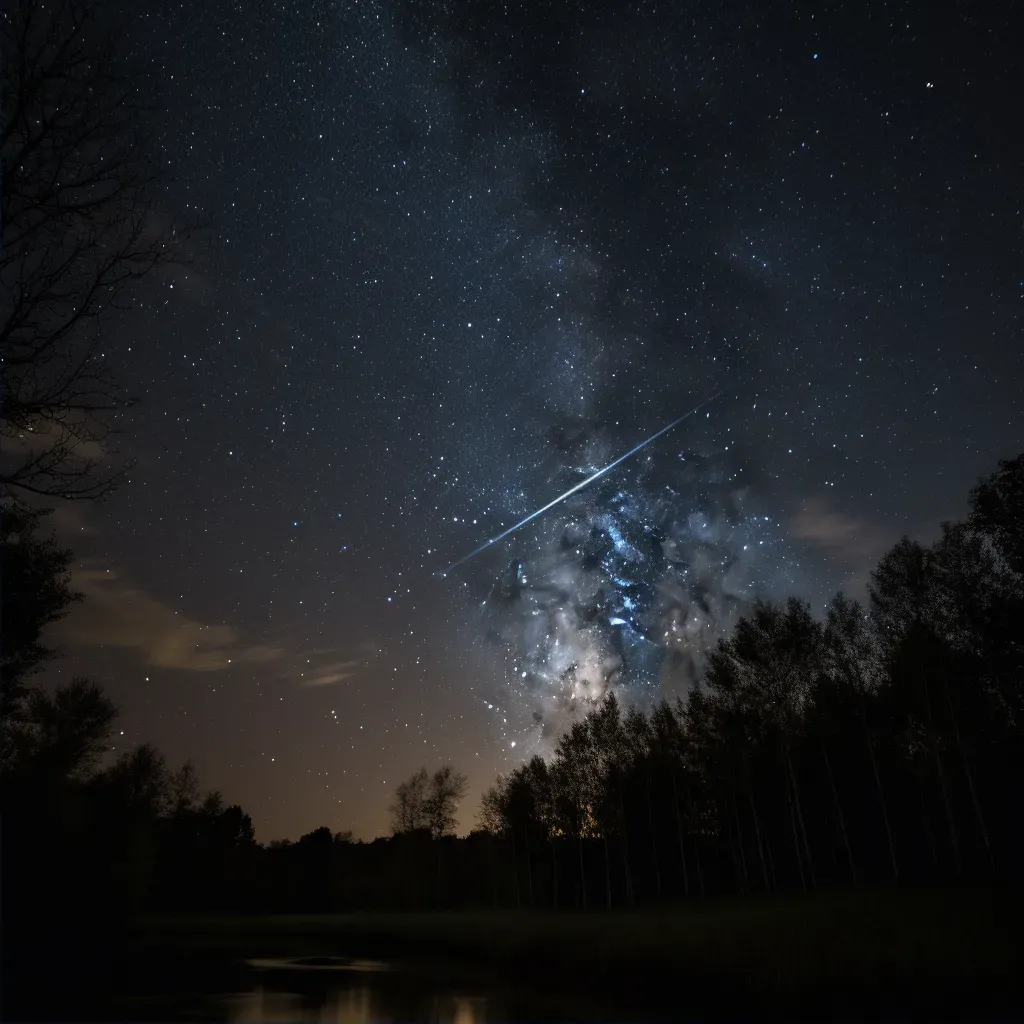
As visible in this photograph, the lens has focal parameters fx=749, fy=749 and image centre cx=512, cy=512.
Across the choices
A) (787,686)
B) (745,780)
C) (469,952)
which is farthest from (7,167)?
(745,780)

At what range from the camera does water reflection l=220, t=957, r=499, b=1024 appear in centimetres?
1852

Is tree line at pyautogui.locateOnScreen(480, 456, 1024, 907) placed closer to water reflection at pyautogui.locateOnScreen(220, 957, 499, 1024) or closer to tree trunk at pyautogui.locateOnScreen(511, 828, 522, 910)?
tree trunk at pyautogui.locateOnScreen(511, 828, 522, 910)

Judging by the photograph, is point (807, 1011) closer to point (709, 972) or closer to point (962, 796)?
point (709, 972)

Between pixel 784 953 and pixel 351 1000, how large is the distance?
1230cm

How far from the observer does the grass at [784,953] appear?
17.4 meters

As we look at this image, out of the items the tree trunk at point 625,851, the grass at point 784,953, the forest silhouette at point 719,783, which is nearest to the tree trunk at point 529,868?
the forest silhouette at point 719,783

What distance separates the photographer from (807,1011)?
1712 centimetres

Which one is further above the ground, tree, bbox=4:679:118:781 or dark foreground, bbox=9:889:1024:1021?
tree, bbox=4:679:118:781

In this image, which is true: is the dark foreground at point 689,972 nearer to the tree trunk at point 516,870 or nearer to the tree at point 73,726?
the tree at point 73,726

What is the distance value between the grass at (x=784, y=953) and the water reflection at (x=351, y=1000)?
139 inches

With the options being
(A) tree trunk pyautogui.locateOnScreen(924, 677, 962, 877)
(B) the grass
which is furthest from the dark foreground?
(A) tree trunk pyautogui.locateOnScreen(924, 677, 962, 877)

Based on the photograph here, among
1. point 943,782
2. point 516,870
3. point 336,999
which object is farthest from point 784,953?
point 516,870

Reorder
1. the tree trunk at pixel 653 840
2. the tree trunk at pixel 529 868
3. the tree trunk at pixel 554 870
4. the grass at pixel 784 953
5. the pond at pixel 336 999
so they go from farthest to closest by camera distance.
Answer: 1. the tree trunk at pixel 529 868
2. the tree trunk at pixel 554 870
3. the tree trunk at pixel 653 840
4. the pond at pixel 336 999
5. the grass at pixel 784 953

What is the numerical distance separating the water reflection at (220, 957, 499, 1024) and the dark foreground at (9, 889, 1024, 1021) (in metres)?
0.08
